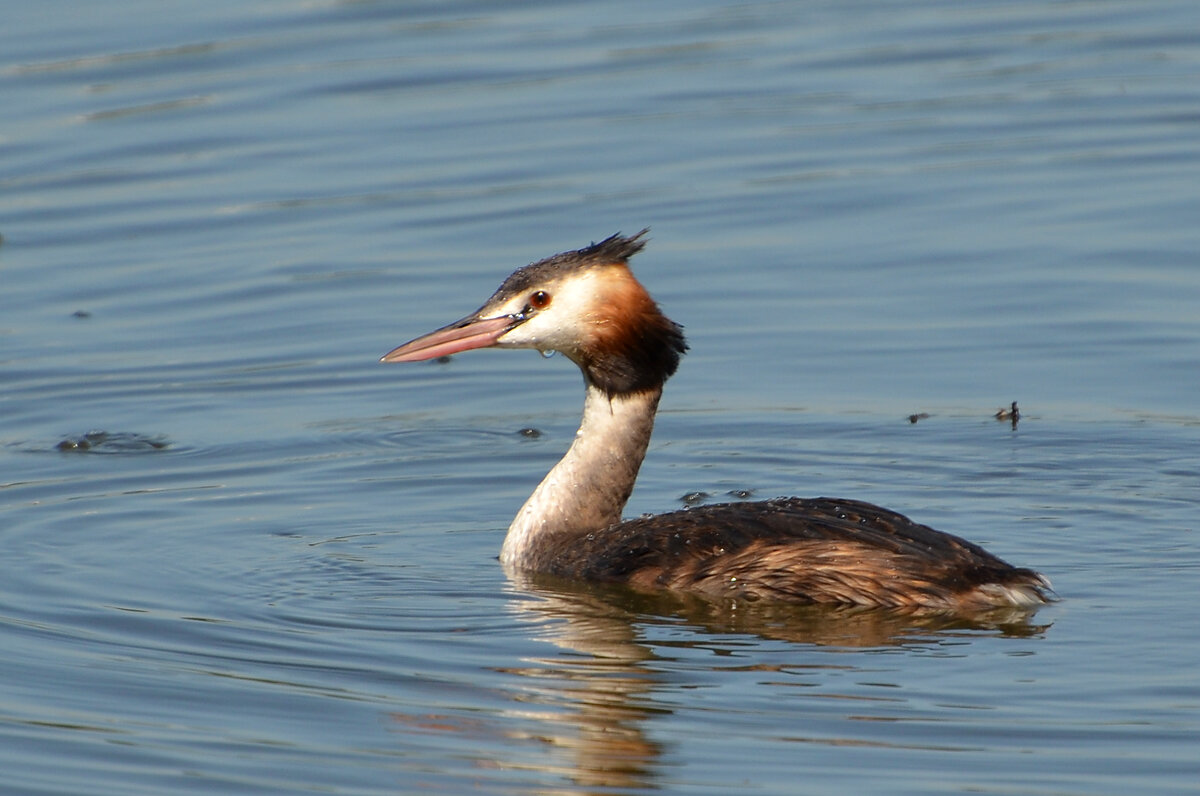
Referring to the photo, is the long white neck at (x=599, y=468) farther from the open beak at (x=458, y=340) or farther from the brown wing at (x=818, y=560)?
the brown wing at (x=818, y=560)

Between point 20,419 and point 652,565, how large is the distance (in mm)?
4153

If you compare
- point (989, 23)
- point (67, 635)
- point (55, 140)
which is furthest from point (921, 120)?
point (67, 635)

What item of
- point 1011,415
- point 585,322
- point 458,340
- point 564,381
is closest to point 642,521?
point 585,322

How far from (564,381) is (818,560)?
3932mm

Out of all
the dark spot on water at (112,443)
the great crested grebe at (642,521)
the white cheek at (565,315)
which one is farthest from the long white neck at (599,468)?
the dark spot on water at (112,443)

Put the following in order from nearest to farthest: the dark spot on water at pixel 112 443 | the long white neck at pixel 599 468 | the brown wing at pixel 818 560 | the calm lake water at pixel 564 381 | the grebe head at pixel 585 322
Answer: the calm lake water at pixel 564 381, the brown wing at pixel 818 560, the grebe head at pixel 585 322, the long white neck at pixel 599 468, the dark spot on water at pixel 112 443

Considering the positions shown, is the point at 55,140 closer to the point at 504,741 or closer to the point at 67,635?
the point at 67,635

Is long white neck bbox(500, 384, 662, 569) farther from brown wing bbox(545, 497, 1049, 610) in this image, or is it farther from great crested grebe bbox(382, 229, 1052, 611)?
brown wing bbox(545, 497, 1049, 610)

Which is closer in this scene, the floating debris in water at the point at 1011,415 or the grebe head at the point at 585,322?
the grebe head at the point at 585,322

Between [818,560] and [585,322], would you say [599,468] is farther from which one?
[818,560]

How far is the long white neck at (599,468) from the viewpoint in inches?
345

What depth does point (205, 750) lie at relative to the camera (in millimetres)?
6453

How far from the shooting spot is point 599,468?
884cm

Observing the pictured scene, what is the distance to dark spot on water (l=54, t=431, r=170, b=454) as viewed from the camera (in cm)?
Result: 1030
